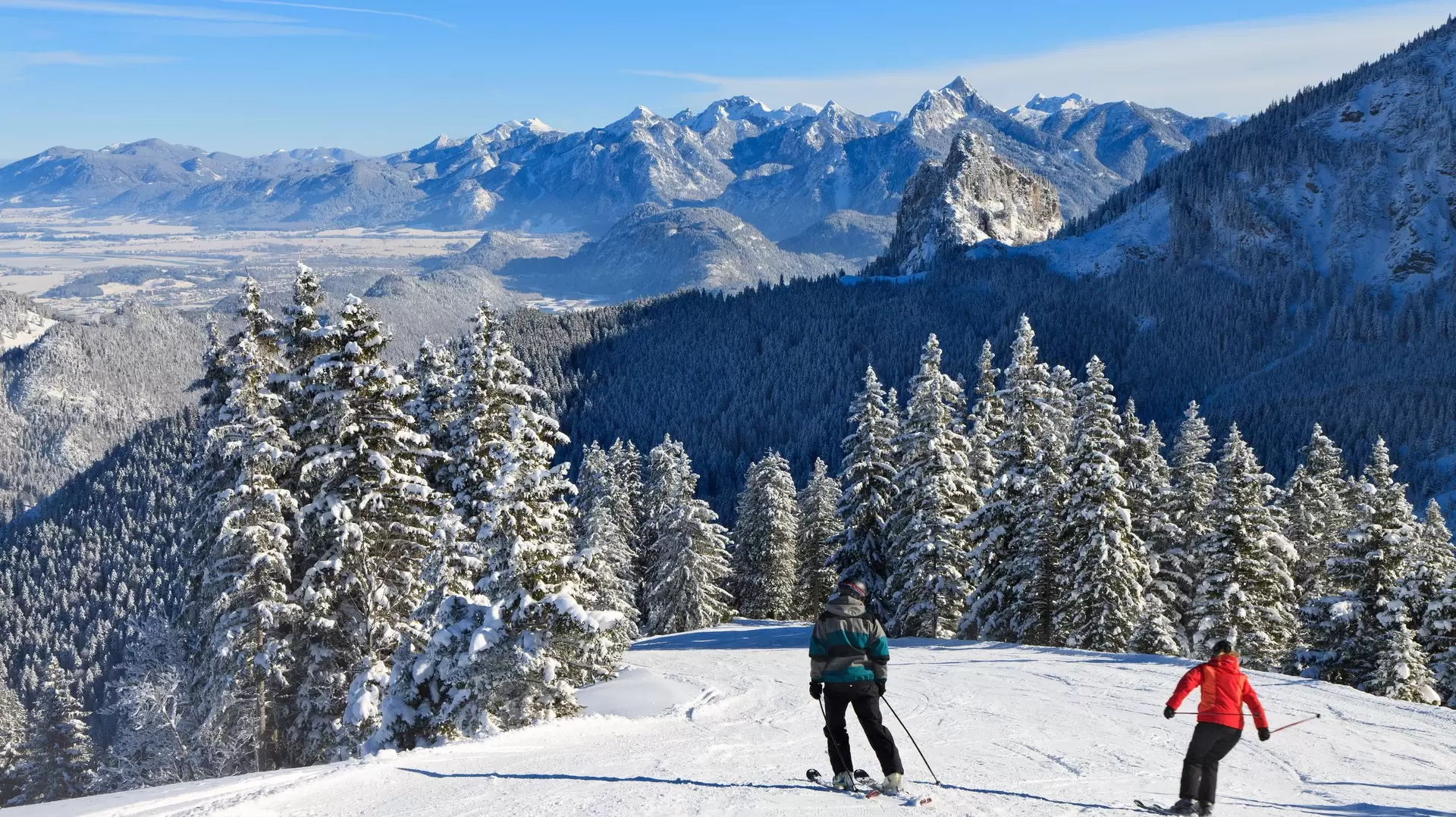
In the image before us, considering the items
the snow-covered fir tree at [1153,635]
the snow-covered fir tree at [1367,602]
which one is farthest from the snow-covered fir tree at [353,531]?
the snow-covered fir tree at [1367,602]

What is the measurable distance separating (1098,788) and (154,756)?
109 ft

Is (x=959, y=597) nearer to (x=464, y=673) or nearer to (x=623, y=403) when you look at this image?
(x=464, y=673)

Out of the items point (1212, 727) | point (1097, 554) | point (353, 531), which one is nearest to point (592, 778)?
point (1212, 727)

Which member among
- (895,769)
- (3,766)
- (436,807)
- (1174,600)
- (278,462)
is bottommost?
(3,766)

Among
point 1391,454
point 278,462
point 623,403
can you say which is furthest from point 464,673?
point 623,403

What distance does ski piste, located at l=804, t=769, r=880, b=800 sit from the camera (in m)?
11.1

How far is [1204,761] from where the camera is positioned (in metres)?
11.1

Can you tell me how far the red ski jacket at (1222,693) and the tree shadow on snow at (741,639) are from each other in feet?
72.4

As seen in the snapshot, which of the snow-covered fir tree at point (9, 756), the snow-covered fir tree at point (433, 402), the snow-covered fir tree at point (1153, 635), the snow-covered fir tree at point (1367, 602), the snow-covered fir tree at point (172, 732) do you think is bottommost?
the snow-covered fir tree at point (9, 756)

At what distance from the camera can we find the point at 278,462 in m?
21.8

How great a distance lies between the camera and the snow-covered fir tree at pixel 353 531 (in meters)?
21.2

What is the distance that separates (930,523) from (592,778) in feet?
83.0

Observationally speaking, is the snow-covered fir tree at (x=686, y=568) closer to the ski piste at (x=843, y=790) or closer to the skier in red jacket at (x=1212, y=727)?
the ski piste at (x=843, y=790)

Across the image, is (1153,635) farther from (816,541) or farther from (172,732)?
(172,732)
